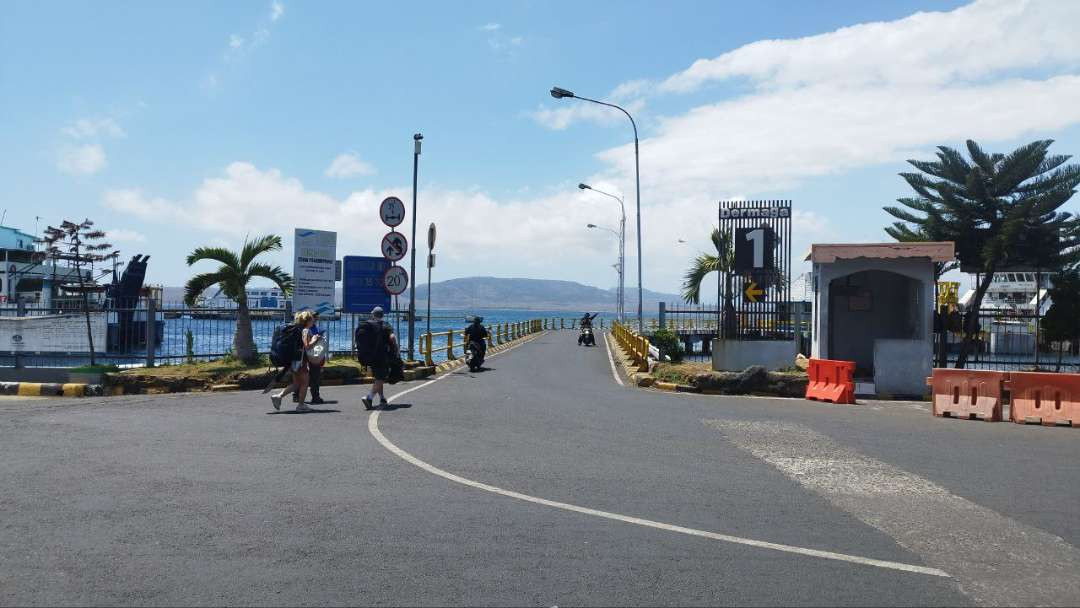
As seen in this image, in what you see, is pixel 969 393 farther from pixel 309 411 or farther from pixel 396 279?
pixel 396 279

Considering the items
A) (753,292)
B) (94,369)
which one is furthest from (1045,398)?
(94,369)

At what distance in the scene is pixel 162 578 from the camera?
4.93 m

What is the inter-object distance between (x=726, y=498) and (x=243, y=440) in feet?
19.6

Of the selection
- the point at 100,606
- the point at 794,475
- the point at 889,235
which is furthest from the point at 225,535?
the point at 889,235

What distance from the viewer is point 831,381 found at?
1612cm

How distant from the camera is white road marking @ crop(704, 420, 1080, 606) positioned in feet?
16.5

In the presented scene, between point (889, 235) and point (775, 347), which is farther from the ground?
point (889, 235)

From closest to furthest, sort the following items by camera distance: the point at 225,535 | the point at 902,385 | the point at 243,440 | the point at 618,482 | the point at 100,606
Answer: the point at 100,606 → the point at 225,535 → the point at 618,482 → the point at 243,440 → the point at 902,385

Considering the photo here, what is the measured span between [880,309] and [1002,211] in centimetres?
734

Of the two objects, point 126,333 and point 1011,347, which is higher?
point 126,333

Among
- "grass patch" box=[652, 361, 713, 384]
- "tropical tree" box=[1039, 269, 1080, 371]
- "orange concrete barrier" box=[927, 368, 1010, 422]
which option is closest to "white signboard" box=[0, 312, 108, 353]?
"grass patch" box=[652, 361, 713, 384]

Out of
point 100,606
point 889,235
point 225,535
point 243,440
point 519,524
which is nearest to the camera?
point 100,606

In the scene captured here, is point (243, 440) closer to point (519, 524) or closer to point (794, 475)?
point (519, 524)

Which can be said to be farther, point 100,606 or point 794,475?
point 794,475
